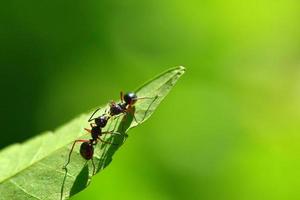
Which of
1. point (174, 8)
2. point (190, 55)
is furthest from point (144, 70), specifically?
point (174, 8)

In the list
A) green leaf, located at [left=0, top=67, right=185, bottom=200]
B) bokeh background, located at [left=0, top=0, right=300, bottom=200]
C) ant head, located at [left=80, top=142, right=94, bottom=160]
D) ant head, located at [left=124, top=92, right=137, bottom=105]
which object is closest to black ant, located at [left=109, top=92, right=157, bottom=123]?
ant head, located at [left=124, top=92, right=137, bottom=105]

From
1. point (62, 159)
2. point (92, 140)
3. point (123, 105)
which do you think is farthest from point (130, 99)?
point (62, 159)

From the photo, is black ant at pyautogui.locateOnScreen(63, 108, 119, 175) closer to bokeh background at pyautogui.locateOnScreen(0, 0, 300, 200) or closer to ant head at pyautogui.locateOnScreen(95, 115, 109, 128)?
ant head at pyautogui.locateOnScreen(95, 115, 109, 128)

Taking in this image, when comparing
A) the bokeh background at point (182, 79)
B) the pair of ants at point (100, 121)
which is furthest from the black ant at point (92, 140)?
the bokeh background at point (182, 79)

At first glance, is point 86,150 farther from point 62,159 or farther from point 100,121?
point 100,121

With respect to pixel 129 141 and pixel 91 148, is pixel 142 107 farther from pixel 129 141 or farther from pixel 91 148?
pixel 129 141

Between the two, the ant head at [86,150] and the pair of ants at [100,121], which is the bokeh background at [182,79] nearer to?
the pair of ants at [100,121]
